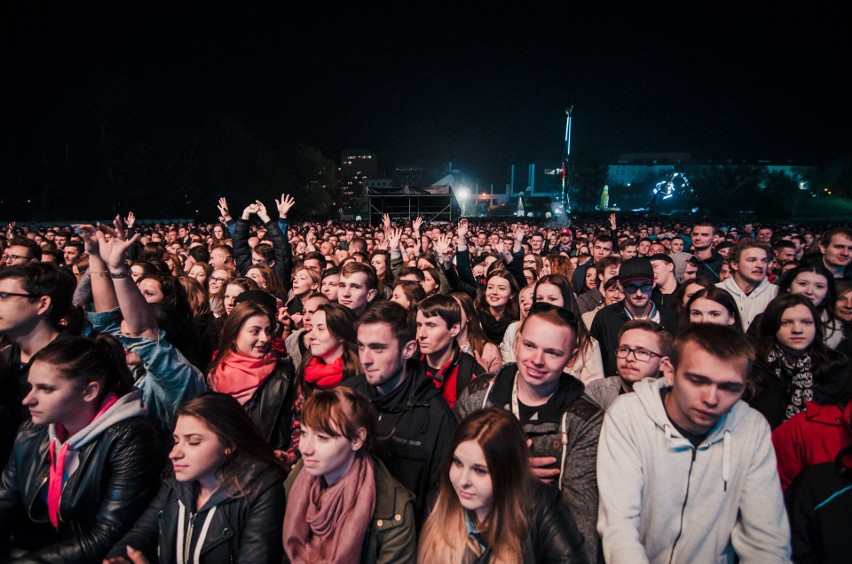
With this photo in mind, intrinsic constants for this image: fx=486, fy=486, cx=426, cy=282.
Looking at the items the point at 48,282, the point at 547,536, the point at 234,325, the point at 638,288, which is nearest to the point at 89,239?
the point at 48,282

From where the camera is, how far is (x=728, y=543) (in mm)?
2307

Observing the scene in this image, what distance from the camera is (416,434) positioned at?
2850 mm

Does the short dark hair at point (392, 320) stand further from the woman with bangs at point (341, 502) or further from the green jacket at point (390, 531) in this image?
the green jacket at point (390, 531)

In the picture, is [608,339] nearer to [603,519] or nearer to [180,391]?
[603,519]

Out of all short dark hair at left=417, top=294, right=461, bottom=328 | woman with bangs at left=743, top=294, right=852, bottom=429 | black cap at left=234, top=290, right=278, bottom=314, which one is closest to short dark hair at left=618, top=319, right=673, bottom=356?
woman with bangs at left=743, top=294, right=852, bottom=429

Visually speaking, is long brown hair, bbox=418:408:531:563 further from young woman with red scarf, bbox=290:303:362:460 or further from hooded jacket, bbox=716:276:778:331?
hooded jacket, bbox=716:276:778:331

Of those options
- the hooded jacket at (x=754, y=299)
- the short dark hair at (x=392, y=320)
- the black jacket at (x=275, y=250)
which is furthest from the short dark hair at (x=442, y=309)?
the black jacket at (x=275, y=250)

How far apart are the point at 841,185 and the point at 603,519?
9529 centimetres

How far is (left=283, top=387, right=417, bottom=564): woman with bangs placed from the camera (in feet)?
7.88

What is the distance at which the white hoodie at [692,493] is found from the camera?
2.21m

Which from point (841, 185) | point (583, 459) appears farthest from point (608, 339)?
point (841, 185)

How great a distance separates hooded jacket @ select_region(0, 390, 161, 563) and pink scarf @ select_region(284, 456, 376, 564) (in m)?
0.87

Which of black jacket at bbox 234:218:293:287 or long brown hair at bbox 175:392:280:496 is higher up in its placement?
black jacket at bbox 234:218:293:287

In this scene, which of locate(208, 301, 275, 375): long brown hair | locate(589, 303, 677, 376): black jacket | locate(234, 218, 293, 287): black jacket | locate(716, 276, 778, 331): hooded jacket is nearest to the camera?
locate(208, 301, 275, 375): long brown hair
